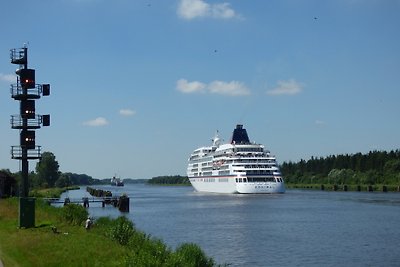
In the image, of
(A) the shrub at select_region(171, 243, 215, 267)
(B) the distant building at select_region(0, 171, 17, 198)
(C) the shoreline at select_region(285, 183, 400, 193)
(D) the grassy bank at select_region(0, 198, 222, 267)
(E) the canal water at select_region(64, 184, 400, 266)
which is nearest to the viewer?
(A) the shrub at select_region(171, 243, 215, 267)

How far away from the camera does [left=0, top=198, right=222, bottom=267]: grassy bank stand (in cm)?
2292

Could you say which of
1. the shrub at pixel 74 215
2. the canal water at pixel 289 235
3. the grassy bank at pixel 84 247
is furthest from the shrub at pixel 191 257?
the shrub at pixel 74 215

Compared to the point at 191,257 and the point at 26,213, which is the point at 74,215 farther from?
the point at 191,257

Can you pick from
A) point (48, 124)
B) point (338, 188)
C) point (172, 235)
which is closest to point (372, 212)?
point (172, 235)

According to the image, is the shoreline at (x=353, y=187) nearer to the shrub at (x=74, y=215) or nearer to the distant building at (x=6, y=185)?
the distant building at (x=6, y=185)

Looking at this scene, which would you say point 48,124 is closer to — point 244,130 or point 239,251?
point 239,251

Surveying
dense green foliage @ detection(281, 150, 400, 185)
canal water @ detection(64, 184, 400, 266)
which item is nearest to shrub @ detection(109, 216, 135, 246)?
canal water @ detection(64, 184, 400, 266)

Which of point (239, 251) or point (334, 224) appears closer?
point (239, 251)

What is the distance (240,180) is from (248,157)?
20.1ft

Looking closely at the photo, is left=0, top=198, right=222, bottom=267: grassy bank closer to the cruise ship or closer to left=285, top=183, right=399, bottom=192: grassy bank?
the cruise ship

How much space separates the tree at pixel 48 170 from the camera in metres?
171

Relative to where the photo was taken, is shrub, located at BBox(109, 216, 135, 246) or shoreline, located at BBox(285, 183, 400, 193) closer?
shrub, located at BBox(109, 216, 135, 246)

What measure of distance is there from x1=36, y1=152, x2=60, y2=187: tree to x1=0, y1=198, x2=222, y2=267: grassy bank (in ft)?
436

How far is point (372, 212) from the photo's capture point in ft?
235
